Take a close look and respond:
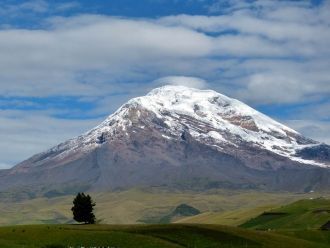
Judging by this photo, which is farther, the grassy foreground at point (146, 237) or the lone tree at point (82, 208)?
the lone tree at point (82, 208)

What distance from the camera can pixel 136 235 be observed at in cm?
10956

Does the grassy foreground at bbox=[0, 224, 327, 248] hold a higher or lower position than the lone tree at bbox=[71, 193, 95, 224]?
lower

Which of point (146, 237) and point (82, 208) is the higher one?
point (82, 208)

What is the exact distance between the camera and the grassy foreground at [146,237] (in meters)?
102

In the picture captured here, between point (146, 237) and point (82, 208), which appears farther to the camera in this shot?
point (82, 208)

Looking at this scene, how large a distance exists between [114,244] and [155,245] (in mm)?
6602

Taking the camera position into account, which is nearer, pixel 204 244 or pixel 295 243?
pixel 204 244

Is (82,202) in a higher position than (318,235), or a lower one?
higher

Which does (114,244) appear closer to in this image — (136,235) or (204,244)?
(136,235)

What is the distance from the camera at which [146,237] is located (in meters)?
108

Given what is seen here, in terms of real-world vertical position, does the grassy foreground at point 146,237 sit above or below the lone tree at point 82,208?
below

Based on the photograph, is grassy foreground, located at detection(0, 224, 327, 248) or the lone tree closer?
grassy foreground, located at detection(0, 224, 327, 248)

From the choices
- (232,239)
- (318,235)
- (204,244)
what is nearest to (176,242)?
(204,244)

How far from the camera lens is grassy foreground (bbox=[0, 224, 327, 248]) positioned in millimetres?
101562
